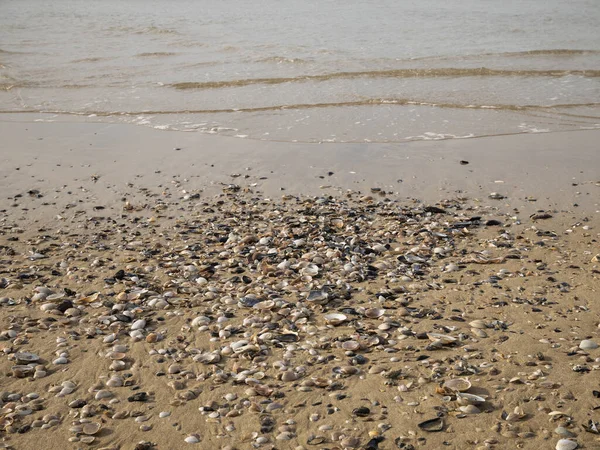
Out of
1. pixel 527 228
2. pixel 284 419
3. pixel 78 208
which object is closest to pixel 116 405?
pixel 284 419

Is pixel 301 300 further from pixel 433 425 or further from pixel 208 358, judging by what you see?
pixel 433 425

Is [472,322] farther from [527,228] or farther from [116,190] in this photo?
[116,190]

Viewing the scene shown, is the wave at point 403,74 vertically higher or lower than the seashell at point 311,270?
higher

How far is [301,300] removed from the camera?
14.2 feet

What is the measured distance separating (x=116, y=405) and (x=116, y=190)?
3715 mm

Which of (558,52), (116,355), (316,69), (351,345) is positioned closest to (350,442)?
(351,345)

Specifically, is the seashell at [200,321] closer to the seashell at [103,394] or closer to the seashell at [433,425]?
the seashell at [103,394]

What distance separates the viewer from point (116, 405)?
3.29 meters

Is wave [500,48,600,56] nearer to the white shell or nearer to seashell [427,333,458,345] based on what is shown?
seashell [427,333,458,345]

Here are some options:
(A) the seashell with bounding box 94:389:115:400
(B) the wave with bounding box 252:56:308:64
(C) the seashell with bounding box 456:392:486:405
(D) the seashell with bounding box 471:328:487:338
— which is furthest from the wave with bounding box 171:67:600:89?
(C) the seashell with bounding box 456:392:486:405

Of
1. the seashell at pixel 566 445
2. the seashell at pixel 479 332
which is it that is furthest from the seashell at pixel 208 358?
the seashell at pixel 566 445

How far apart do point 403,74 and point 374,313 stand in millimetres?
9358

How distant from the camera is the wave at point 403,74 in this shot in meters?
12.0

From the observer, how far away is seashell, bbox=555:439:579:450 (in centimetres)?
275
